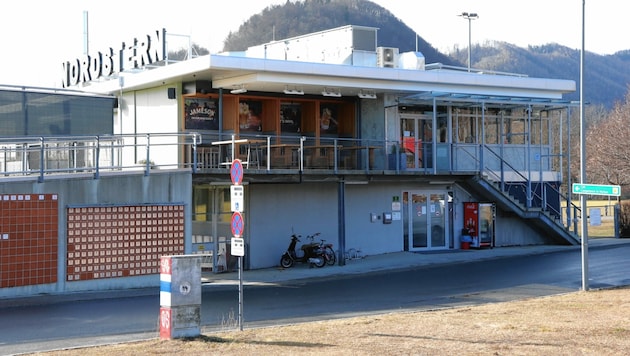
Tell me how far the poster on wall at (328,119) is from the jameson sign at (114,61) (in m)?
6.10

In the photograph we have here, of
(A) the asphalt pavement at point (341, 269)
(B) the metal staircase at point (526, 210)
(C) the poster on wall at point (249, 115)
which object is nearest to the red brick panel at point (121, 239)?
(A) the asphalt pavement at point (341, 269)

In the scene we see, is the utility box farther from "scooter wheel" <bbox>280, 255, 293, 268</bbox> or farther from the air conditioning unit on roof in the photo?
the air conditioning unit on roof

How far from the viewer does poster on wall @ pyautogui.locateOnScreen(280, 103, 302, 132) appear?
97.1ft

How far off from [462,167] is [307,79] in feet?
27.5

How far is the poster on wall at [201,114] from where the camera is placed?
27.5 metres

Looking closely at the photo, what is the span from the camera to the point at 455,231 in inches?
1272

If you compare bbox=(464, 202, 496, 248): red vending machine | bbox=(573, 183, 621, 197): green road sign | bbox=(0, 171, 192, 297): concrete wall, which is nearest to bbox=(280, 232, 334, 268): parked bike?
bbox=(0, 171, 192, 297): concrete wall

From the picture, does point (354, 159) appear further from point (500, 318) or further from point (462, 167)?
point (500, 318)

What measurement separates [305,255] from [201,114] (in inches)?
232

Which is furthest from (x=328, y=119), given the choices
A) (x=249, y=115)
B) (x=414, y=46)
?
(x=414, y=46)

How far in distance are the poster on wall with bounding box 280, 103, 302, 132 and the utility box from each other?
16.5 m

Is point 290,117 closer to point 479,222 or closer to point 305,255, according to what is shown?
point 305,255

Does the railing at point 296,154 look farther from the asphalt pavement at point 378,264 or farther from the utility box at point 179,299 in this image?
the utility box at point 179,299

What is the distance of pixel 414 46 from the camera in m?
123
